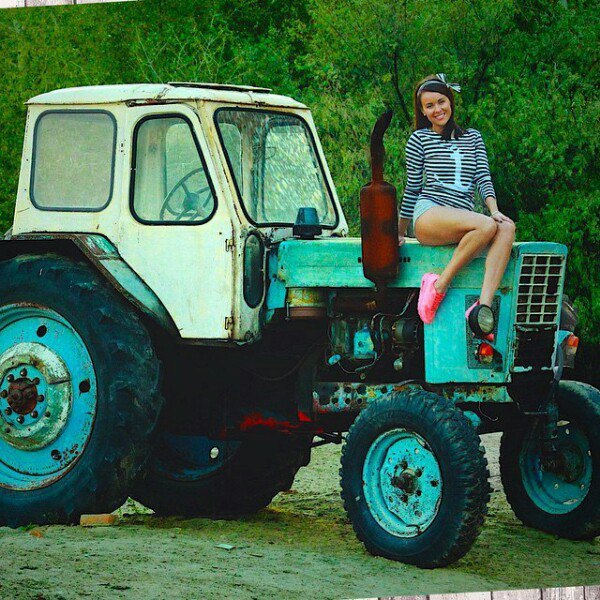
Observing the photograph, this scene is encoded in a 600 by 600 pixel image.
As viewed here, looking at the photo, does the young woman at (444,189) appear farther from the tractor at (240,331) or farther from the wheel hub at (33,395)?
the wheel hub at (33,395)

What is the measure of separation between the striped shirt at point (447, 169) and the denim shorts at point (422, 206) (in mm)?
17

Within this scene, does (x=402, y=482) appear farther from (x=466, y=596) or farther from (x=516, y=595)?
(x=516, y=595)

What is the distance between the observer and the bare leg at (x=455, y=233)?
6.20 m

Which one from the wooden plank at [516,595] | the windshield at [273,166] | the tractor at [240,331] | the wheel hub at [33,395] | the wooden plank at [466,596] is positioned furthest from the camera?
the windshield at [273,166]

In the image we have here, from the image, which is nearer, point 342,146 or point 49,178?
point 49,178

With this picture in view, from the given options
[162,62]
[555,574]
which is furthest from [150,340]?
[555,574]

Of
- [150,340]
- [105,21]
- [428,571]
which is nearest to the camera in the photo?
[428,571]

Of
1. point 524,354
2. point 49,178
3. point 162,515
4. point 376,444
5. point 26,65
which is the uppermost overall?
point 26,65

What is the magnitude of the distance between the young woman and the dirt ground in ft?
3.34

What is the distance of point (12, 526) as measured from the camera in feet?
21.9

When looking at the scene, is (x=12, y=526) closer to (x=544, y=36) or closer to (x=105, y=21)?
(x=105, y=21)

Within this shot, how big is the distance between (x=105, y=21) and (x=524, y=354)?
2.34 m

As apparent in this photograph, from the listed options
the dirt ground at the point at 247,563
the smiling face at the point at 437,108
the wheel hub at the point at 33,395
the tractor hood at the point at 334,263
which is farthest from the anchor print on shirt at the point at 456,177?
the wheel hub at the point at 33,395

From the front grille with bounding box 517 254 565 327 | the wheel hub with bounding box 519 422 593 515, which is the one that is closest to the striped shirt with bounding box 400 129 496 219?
the front grille with bounding box 517 254 565 327
